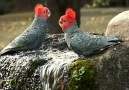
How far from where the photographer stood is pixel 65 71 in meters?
6.02

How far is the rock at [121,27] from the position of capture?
6586 millimetres

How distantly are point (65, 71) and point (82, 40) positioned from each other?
49 centimetres

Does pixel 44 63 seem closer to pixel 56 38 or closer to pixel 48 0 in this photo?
pixel 56 38

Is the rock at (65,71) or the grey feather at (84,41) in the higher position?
the grey feather at (84,41)

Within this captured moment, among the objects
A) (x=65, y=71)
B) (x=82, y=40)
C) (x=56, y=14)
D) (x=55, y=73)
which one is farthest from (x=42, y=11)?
(x=56, y=14)

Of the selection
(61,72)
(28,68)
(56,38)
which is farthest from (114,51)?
(56,38)

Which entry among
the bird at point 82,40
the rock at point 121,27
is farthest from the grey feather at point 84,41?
the rock at point 121,27

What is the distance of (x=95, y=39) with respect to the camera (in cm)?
616

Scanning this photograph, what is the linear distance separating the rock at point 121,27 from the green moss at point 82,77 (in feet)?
3.00

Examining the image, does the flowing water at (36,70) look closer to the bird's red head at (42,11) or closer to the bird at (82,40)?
the bird at (82,40)

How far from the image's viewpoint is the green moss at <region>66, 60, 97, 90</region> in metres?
5.88

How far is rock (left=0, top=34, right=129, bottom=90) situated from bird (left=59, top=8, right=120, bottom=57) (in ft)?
0.35

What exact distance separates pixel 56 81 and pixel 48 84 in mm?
220

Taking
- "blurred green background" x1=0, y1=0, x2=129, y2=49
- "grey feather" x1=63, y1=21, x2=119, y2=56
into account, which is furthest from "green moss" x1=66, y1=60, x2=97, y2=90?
"blurred green background" x1=0, y1=0, x2=129, y2=49
